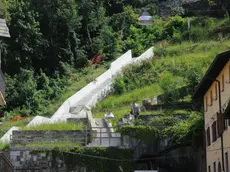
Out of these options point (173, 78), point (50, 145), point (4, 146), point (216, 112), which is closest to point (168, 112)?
point (50, 145)

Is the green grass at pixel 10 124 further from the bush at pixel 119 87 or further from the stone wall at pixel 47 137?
the bush at pixel 119 87

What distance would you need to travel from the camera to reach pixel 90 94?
56.8 m

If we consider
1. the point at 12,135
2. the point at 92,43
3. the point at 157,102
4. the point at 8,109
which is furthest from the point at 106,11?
the point at 12,135

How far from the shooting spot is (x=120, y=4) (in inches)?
3142

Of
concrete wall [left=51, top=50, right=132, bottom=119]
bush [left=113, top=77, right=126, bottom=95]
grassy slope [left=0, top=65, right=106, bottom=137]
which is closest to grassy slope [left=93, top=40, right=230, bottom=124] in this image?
bush [left=113, top=77, right=126, bottom=95]

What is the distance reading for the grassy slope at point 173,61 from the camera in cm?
5184

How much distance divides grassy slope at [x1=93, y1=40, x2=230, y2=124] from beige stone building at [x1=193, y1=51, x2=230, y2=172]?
1108cm

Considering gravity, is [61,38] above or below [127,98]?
above

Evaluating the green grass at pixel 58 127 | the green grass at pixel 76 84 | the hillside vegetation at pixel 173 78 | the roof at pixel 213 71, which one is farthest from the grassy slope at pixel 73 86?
the roof at pixel 213 71

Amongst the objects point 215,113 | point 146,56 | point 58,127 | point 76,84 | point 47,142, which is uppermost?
point 146,56

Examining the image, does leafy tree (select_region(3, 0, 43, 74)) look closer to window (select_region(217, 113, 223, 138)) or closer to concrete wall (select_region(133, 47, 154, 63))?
concrete wall (select_region(133, 47, 154, 63))

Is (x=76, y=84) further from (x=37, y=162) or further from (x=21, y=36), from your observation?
(x=37, y=162)

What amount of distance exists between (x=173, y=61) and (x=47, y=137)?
74.0 ft

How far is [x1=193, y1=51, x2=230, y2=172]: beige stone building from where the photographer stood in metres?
30.3
